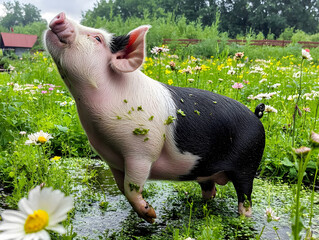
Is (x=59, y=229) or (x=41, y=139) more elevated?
(x=59, y=229)

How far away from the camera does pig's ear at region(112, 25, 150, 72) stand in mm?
1513

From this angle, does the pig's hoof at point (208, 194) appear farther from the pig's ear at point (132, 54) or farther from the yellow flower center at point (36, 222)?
the yellow flower center at point (36, 222)

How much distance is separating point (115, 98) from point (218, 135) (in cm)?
58

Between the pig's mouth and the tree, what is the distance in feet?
288

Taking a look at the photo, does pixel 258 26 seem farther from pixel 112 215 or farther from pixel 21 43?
pixel 112 215

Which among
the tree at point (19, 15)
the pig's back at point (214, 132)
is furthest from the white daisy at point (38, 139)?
the tree at point (19, 15)

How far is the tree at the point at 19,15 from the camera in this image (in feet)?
262

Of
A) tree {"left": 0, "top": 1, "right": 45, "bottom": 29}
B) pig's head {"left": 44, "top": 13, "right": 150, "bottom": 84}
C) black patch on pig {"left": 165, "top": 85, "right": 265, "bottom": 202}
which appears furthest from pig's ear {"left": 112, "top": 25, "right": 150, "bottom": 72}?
tree {"left": 0, "top": 1, "right": 45, "bottom": 29}

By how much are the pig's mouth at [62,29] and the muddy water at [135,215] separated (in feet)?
3.10

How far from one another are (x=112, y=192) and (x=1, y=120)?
4.13ft

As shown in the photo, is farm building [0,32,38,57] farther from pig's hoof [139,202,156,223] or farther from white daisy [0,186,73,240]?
white daisy [0,186,73,240]

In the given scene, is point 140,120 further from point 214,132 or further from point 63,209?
point 63,209

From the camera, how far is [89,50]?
4.86 feet

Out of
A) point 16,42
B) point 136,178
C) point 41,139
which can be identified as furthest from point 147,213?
point 16,42
